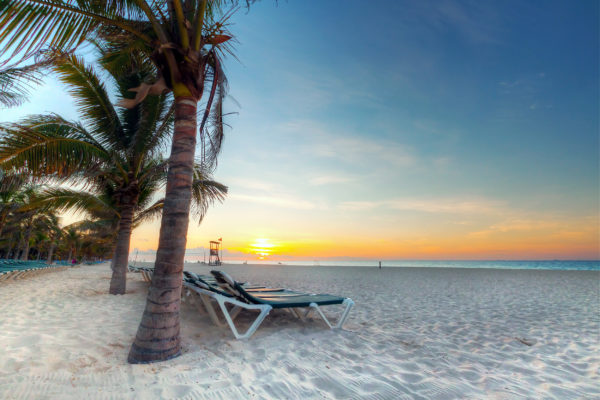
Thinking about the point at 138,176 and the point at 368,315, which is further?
the point at 138,176

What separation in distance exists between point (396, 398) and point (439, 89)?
12.1 m

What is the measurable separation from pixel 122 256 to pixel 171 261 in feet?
20.3

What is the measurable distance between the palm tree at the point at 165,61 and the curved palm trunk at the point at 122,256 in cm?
549

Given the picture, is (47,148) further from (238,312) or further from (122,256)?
(238,312)

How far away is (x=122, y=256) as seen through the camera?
8.04m

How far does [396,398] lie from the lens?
231 centimetres

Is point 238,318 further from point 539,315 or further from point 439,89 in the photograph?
point 439,89

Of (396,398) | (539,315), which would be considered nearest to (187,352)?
(396,398)

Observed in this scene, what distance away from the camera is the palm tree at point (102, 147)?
17.5 feet

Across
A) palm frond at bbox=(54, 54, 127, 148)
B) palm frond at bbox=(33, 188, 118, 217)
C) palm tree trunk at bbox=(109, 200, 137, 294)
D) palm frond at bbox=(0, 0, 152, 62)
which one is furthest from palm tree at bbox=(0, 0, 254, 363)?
palm frond at bbox=(33, 188, 118, 217)

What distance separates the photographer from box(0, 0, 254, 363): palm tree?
298 cm

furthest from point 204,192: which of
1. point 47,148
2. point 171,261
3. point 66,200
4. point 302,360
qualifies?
point 302,360

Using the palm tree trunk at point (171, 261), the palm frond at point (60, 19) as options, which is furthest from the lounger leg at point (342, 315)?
the palm frond at point (60, 19)

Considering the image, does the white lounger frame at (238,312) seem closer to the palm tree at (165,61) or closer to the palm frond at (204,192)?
the palm tree at (165,61)
